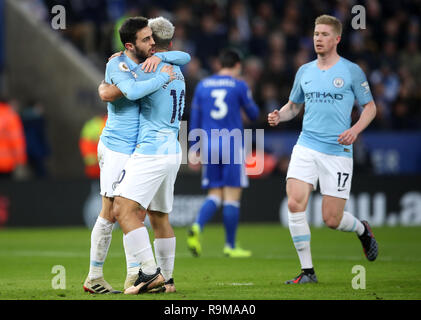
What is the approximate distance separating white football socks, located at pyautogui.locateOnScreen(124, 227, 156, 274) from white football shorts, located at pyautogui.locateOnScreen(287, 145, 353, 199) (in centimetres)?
186

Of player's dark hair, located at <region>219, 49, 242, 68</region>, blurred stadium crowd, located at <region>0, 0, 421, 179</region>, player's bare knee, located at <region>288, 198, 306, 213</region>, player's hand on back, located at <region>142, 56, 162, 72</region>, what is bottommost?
player's bare knee, located at <region>288, 198, 306, 213</region>

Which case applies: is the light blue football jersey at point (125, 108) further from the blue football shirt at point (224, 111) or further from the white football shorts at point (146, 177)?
the blue football shirt at point (224, 111)

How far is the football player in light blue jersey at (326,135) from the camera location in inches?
329

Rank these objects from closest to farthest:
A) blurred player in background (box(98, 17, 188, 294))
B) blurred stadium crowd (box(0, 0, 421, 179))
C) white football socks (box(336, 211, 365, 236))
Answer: blurred player in background (box(98, 17, 188, 294)) < white football socks (box(336, 211, 365, 236)) < blurred stadium crowd (box(0, 0, 421, 179))

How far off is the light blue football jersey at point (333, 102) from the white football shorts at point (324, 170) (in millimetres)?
66

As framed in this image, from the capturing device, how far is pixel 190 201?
16547mm

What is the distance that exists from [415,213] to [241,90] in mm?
6123

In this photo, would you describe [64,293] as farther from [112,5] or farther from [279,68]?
[112,5]

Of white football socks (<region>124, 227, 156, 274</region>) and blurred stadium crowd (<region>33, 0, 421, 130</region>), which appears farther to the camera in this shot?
blurred stadium crowd (<region>33, 0, 421, 130</region>)

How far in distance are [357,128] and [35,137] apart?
36.9ft

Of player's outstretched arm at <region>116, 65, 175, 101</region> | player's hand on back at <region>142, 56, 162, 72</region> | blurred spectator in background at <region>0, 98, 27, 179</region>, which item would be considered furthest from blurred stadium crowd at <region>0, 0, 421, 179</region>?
player's outstretched arm at <region>116, 65, 175, 101</region>

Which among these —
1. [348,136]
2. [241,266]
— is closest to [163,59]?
[348,136]

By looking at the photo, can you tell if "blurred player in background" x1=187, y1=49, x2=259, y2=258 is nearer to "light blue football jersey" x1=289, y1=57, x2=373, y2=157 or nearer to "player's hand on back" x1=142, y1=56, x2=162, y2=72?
"light blue football jersey" x1=289, y1=57, x2=373, y2=157

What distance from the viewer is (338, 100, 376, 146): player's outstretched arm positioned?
26.4ft
